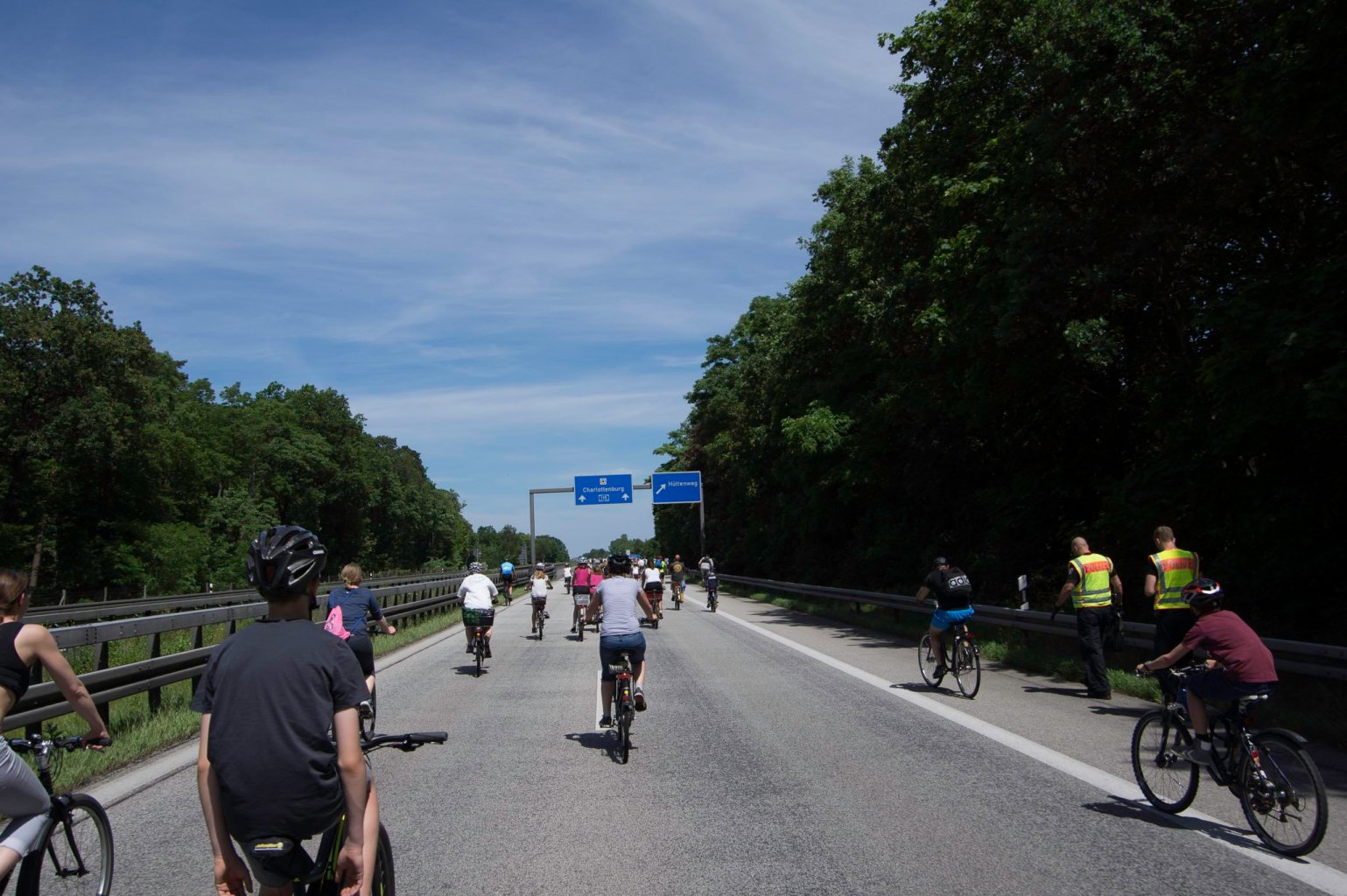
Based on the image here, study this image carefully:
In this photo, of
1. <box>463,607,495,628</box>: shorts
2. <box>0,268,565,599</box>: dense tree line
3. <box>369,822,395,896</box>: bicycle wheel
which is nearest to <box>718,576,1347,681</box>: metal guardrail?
<box>463,607,495,628</box>: shorts

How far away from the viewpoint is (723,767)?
810cm

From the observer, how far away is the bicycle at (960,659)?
11.7 meters

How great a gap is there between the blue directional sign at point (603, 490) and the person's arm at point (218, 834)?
168 ft

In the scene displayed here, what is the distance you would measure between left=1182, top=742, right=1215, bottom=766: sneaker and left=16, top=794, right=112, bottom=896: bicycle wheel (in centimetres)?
602

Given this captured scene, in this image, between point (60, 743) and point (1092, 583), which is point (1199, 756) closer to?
point (1092, 583)

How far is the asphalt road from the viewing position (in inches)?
206

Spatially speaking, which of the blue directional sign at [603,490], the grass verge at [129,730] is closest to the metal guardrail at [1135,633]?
the grass verge at [129,730]

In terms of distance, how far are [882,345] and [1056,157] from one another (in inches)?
374

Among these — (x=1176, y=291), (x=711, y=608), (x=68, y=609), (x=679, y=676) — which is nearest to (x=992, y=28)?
(x=1176, y=291)

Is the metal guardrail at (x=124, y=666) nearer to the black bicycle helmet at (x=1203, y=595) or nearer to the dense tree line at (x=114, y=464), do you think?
the black bicycle helmet at (x=1203, y=595)

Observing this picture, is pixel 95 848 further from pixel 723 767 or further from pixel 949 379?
pixel 949 379

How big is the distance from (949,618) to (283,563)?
1008 centimetres

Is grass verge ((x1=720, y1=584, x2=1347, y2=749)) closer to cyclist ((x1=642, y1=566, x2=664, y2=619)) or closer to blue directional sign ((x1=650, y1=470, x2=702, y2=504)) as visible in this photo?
cyclist ((x1=642, y1=566, x2=664, y2=619))

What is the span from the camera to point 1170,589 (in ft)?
31.6
